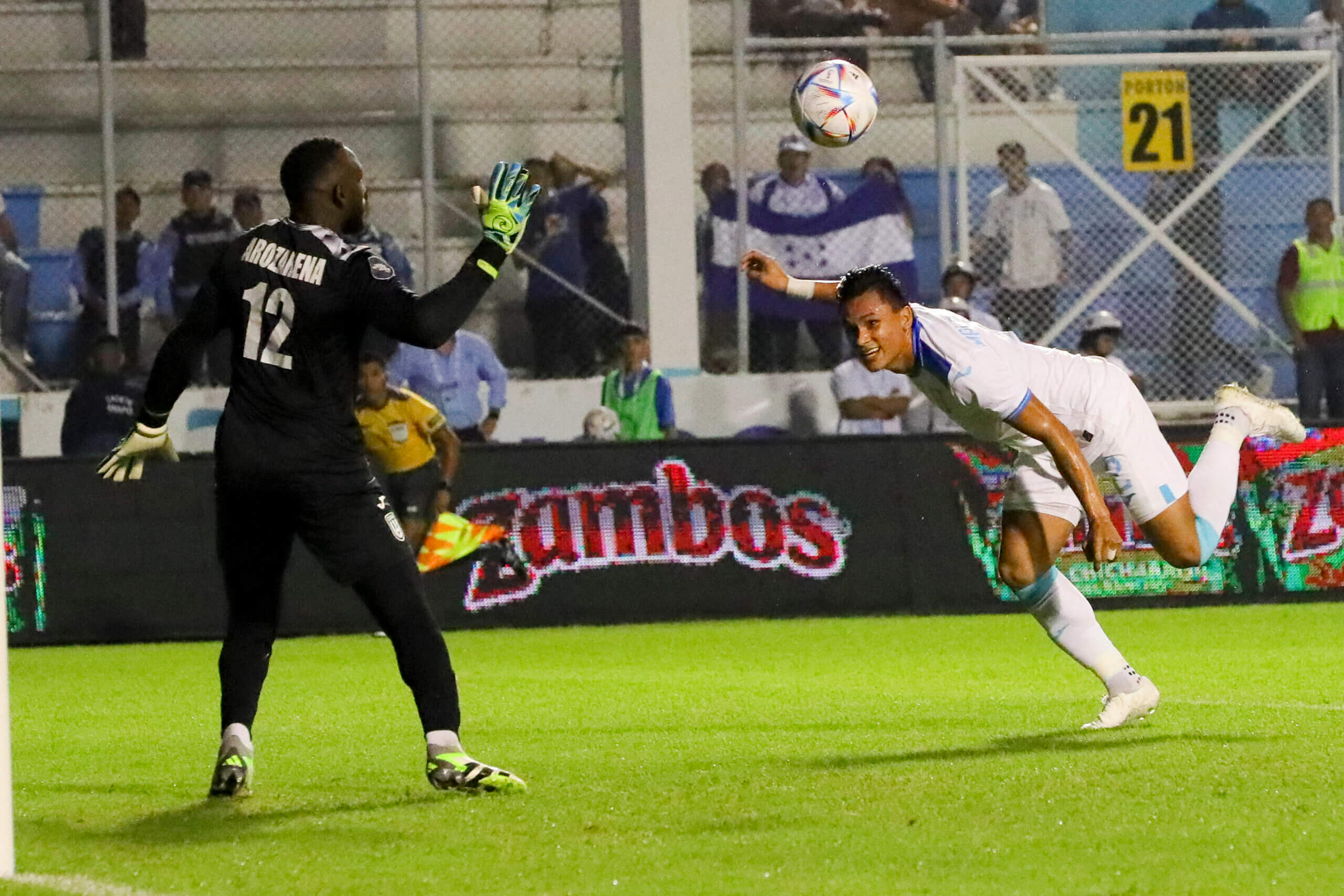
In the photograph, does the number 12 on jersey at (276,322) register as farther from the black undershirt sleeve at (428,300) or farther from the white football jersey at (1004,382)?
the white football jersey at (1004,382)

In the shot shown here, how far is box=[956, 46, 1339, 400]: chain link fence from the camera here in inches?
697

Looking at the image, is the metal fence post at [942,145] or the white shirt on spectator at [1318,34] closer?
the metal fence post at [942,145]

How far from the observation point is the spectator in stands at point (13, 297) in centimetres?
1750

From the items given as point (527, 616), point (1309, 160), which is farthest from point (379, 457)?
point (1309, 160)

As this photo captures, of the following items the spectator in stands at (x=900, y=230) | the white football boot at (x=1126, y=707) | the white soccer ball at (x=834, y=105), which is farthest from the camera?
the spectator in stands at (x=900, y=230)

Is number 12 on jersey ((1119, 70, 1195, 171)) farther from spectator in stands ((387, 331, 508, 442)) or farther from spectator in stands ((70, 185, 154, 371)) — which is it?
spectator in stands ((70, 185, 154, 371))

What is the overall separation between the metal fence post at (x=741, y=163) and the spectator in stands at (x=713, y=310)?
0.16m

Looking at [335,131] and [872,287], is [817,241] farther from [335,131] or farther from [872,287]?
[872,287]

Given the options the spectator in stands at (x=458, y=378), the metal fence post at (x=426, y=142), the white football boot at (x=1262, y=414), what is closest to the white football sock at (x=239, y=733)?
the white football boot at (x=1262, y=414)

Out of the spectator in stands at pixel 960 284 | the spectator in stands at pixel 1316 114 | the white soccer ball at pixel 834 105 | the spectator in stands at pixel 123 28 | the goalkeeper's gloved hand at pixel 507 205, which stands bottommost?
the spectator in stands at pixel 960 284

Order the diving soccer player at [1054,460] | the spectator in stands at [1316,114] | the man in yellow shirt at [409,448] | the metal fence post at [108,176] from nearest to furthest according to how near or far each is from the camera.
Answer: the diving soccer player at [1054,460] < the man in yellow shirt at [409,448] < the metal fence post at [108,176] < the spectator in stands at [1316,114]

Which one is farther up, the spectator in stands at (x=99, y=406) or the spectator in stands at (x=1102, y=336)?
the spectator in stands at (x=1102, y=336)

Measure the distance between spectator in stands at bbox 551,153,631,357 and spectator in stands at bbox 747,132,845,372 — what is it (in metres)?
1.15

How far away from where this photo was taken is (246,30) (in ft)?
65.5
